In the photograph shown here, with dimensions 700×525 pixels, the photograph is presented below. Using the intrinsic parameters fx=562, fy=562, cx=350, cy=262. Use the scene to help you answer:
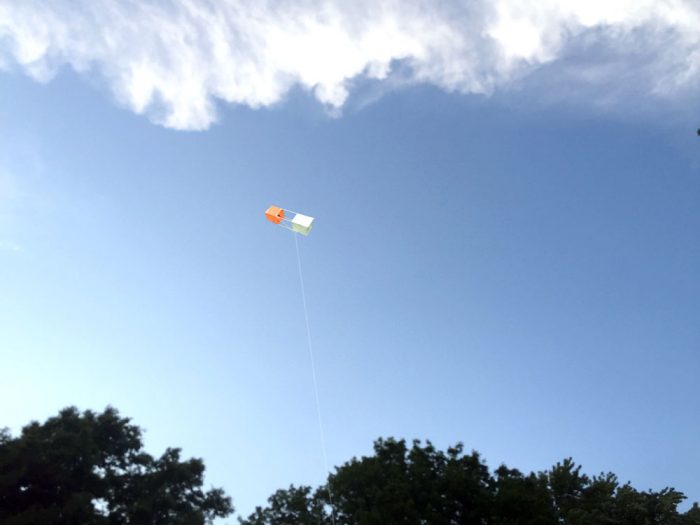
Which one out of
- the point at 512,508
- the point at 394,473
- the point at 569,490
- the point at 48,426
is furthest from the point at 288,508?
the point at 569,490

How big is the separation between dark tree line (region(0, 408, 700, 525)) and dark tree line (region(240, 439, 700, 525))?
0.18 feet

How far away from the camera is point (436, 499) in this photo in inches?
1062

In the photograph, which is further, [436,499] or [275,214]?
[436,499]

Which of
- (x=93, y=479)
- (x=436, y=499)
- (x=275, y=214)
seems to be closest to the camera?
(x=275, y=214)

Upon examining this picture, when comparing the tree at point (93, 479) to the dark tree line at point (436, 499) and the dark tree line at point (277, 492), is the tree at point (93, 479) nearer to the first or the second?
the dark tree line at point (277, 492)

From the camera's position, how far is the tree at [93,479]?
27.1 meters

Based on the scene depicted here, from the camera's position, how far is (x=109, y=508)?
31.5 m

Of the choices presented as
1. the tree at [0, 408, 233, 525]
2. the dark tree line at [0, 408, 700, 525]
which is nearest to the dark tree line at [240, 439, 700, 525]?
the dark tree line at [0, 408, 700, 525]

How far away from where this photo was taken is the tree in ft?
88.9

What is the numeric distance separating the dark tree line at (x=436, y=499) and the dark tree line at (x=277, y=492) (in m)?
0.05

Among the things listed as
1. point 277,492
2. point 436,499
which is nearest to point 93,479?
point 277,492

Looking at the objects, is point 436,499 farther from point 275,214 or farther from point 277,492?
point 275,214

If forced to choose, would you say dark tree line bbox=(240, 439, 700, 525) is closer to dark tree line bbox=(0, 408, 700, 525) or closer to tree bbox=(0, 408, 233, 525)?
dark tree line bbox=(0, 408, 700, 525)

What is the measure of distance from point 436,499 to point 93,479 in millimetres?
18654
